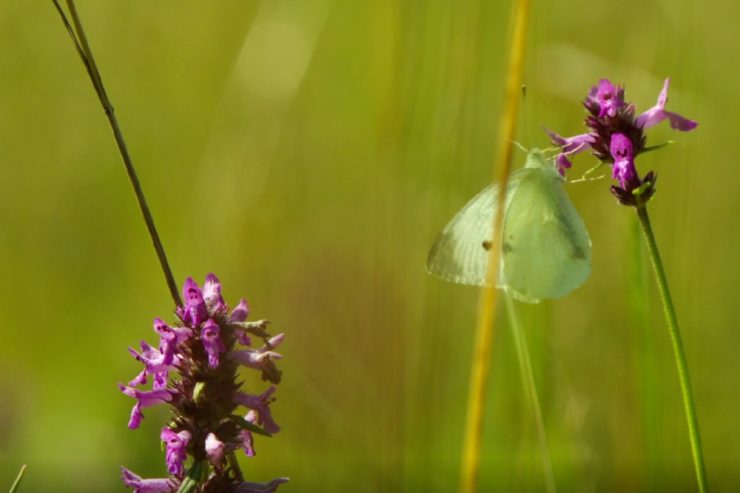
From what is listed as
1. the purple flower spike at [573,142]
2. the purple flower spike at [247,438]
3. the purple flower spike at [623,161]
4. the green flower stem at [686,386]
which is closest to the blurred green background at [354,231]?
the purple flower spike at [573,142]

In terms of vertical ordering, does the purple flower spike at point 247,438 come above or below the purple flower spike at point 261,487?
above

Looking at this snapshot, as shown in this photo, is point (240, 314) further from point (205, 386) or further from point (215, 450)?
point (215, 450)

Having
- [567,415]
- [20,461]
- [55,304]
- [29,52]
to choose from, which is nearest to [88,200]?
[55,304]

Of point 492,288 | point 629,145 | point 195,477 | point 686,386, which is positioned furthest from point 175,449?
point 629,145

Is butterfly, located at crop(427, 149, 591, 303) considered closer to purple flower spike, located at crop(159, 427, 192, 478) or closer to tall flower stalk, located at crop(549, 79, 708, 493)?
tall flower stalk, located at crop(549, 79, 708, 493)

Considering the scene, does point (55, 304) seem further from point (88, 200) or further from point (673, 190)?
point (673, 190)

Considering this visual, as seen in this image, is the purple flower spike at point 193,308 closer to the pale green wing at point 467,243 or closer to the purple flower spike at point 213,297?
the purple flower spike at point 213,297
